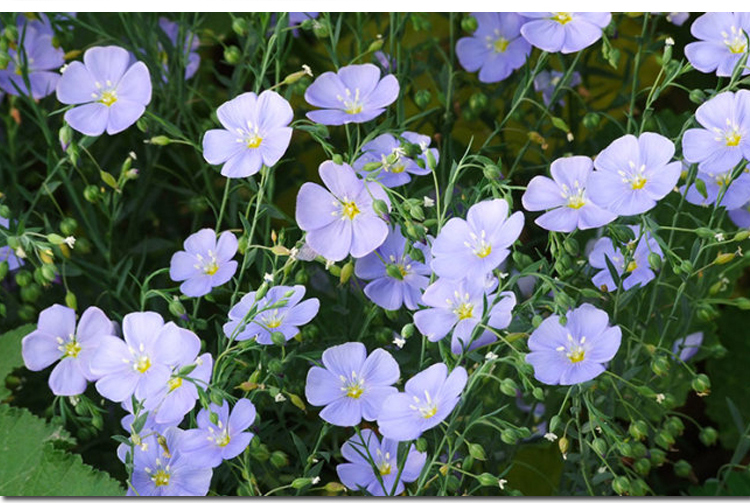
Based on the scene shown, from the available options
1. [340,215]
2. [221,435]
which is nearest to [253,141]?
[340,215]

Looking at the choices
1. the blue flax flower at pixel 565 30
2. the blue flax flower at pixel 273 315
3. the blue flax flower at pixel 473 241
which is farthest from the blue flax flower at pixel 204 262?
the blue flax flower at pixel 565 30

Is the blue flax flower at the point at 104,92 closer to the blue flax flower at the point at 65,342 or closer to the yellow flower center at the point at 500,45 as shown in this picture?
the blue flax flower at the point at 65,342

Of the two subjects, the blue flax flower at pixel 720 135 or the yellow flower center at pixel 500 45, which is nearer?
the blue flax flower at pixel 720 135

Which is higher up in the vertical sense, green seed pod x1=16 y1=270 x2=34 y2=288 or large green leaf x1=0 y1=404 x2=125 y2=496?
green seed pod x1=16 y1=270 x2=34 y2=288

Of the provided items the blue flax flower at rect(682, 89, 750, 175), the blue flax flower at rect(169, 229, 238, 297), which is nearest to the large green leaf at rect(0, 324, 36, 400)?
the blue flax flower at rect(169, 229, 238, 297)

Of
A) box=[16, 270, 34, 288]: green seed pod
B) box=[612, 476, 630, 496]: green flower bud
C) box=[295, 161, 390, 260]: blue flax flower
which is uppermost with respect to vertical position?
box=[295, 161, 390, 260]: blue flax flower

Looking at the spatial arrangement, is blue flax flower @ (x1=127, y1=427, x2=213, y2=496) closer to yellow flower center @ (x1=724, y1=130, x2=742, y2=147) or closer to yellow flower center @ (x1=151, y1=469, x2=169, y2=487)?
yellow flower center @ (x1=151, y1=469, x2=169, y2=487)

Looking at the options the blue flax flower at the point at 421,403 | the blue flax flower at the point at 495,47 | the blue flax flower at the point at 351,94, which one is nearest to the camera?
the blue flax flower at the point at 421,403
